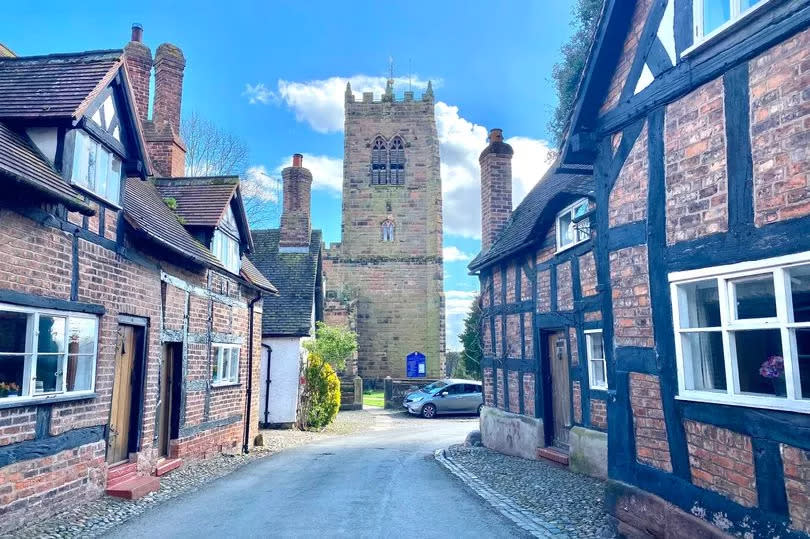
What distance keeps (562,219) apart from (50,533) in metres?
9.03

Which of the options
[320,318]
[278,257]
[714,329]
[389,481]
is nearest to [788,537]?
[714,329]

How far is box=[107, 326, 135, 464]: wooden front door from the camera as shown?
8.92 metres

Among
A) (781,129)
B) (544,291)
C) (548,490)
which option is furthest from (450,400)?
(781,129)

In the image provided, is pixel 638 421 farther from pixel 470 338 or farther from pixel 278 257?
pixel 470 338

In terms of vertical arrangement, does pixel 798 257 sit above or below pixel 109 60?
below

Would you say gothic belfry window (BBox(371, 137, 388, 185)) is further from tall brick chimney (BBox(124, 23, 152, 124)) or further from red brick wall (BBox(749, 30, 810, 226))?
red brick wall (BBox(749, 30, 810, 226))

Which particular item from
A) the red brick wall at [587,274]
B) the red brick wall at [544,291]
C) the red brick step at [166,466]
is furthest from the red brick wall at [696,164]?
the red brick step at [166,466]

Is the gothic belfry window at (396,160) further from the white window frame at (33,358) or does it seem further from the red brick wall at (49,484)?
the white window frame at (33,358)

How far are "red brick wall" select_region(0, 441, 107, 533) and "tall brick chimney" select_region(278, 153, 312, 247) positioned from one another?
16.7m

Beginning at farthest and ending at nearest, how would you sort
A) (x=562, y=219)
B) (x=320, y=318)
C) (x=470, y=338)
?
(x=470, y=338), (x=320, y=318), (x=562, y=219)

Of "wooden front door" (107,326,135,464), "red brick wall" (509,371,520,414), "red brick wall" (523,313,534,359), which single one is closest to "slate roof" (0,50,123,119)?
"wooden front door" (107,326,135,464)

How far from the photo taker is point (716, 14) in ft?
18.5

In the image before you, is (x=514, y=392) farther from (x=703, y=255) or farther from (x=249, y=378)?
(x=703, y=255)

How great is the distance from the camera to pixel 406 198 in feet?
124
